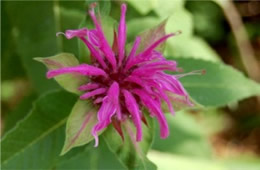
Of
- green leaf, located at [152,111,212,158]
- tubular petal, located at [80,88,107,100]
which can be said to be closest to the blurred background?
green leaf, located at [152,111,212,158]

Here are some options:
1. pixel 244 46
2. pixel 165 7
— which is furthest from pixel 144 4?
pixel 244 46

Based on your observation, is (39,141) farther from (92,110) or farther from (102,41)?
(102,41)

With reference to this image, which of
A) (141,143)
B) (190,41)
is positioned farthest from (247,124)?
(141,143)

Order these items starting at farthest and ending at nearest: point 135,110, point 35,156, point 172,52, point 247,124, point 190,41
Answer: point 247,124, point 190,41, point 172,52, point 35,156, point 135,110

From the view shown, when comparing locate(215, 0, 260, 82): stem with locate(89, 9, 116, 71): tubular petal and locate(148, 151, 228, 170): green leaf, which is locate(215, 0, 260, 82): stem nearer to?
locate(148, 151, 228, 170): green leaf

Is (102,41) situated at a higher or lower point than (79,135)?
higher
